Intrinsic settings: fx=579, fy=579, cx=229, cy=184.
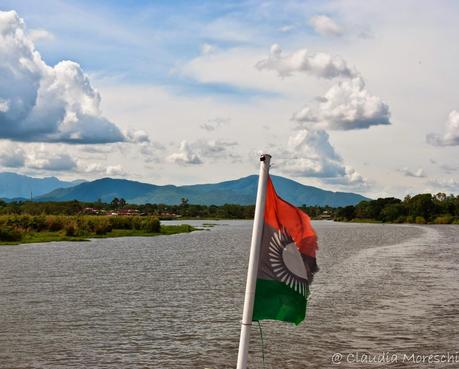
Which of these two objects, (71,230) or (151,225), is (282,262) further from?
(151,225)

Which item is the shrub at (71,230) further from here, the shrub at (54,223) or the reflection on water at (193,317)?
the reflection on water at (193,317)

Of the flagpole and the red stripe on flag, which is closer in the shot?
the flagpole

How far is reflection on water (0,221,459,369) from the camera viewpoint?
20.5 m

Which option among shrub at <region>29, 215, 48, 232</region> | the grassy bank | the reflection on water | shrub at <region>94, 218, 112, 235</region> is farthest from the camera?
shrub at <region>94, 218, 112, 235</region>

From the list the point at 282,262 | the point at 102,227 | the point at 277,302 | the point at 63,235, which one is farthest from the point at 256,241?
the point at 102,227

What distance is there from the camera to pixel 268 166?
743 centimetres

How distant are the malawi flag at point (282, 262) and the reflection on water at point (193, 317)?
1191cm

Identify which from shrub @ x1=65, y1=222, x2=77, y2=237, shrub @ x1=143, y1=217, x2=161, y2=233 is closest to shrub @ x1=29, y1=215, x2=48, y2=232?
shrub @ x1=65, y1=222, x2=77, y2=237

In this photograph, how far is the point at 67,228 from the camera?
327ft

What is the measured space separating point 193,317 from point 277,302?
20183 mm

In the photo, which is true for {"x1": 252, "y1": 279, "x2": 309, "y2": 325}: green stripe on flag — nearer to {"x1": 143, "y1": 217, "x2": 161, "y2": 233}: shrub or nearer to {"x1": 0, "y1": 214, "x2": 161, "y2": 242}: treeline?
{"x1": 0, "y1": 214, "x2": 161, "y2": 242}: treeline

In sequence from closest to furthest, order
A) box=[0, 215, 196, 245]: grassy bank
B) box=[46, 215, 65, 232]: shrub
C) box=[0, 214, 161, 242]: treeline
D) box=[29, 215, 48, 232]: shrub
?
box=[0, 214, 161, 242]: treeline
box=[0, 215, 196, 245]: grassy bank
box=[29, 215, 48, 232]: shrub
box=[46, 215, 65, 232]: shrub

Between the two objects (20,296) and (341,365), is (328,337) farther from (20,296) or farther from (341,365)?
(20,296)

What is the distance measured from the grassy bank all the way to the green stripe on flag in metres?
76.6
